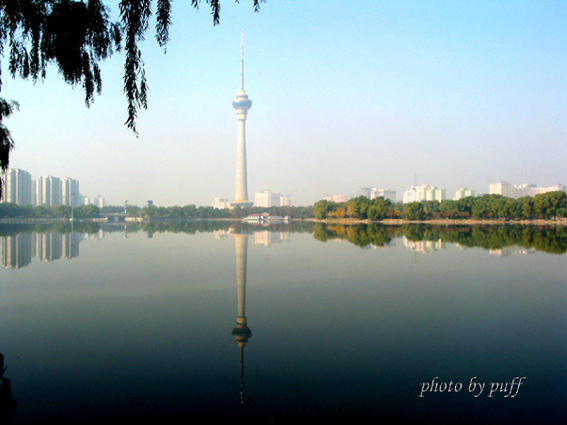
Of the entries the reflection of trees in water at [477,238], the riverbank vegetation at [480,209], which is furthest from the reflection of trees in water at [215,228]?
the riverbank vegetation at [480,209]

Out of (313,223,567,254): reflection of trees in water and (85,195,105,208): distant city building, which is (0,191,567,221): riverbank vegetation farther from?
(85,195,105,208): distant city building

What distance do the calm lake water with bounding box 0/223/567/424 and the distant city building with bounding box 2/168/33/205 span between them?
316ft

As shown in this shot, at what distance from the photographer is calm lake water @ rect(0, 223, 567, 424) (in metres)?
4.23

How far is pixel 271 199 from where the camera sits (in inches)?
6949

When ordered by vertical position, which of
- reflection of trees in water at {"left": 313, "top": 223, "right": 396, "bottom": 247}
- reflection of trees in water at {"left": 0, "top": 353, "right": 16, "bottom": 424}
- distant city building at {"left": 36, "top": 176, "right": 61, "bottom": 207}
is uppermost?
distant city building at {"left": 36, "top": 176, "right": 61, "bottom": 207}

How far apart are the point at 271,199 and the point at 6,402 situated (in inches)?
6786

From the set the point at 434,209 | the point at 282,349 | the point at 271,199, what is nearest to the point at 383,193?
the point at 271,199

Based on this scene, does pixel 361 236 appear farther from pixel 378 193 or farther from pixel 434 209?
pixel 378 193

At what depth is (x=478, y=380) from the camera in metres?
4.88

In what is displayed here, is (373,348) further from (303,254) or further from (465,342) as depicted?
(303,254)

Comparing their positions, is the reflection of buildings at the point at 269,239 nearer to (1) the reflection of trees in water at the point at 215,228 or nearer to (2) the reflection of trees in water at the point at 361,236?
(2) the reflection of trees in water at the point at 361,236

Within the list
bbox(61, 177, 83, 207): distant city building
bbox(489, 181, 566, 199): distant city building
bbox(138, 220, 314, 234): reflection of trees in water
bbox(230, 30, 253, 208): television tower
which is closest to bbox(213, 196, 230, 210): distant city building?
bbox(230, 30, 253, 208): television tower

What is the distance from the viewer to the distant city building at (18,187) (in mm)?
93244

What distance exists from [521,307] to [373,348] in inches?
173
